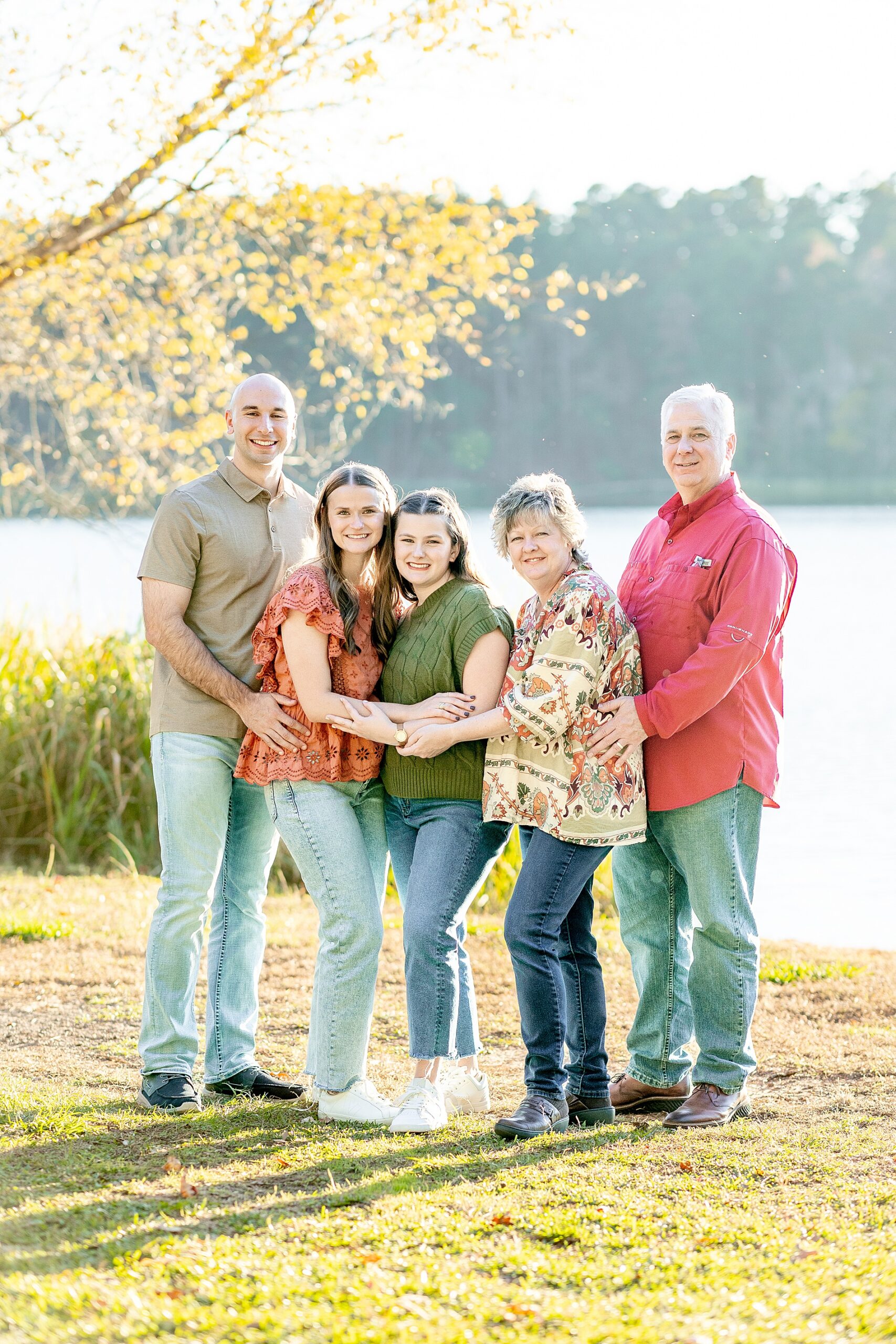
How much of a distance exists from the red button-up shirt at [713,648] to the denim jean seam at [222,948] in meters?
1.25

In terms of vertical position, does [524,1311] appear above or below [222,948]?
below

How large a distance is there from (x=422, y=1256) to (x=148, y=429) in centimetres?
732

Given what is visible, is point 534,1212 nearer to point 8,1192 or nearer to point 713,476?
point 8,1192

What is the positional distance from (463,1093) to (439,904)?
62cm

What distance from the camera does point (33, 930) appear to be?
596 centimetres

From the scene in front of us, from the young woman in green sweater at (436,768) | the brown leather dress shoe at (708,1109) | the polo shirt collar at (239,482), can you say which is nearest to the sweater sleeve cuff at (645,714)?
the young woman in green sweater at (436,768)

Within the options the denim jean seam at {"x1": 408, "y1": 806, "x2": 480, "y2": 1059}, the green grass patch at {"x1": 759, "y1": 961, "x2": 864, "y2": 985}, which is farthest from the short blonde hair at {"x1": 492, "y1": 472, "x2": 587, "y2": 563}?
the green grass patch at {"x1": 759, "y1": 961, "x2": 864, "y2": 985}

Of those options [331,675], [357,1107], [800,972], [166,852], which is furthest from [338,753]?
[800,972]

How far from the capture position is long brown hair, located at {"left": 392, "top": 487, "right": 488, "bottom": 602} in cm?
358

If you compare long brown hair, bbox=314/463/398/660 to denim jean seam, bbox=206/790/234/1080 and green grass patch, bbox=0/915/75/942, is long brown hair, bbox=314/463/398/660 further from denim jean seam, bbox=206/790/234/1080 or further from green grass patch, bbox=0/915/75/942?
green grass patch, bbox=0/915/75/942

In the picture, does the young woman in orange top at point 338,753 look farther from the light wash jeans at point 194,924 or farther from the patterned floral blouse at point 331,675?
the light wash jeans at point 194,924

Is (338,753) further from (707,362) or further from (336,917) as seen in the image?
(707,362)

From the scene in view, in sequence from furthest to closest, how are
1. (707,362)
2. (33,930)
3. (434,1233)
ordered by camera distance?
(707,362) → (33,930) → (434,1233)

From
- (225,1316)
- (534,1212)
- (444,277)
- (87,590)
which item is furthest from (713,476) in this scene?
(87,590)
